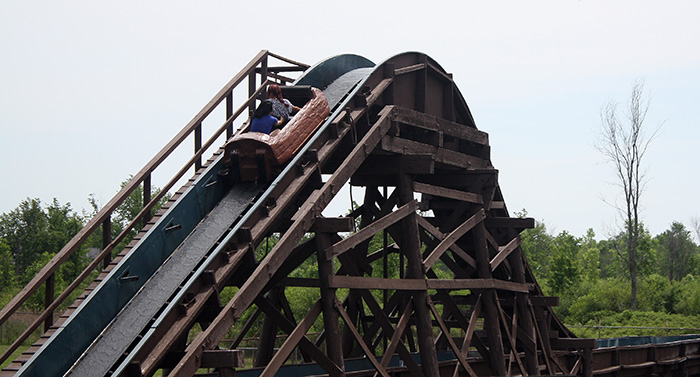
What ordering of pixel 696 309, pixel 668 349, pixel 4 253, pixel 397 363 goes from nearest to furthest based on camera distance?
pixel 397 363 → pixel 668 349 → pixel 696 309 → pixel 4 253

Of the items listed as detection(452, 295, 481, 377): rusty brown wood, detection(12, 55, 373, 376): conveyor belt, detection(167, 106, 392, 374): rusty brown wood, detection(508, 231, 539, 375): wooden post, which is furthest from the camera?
detection(508, 231, 539, 375): wooden post

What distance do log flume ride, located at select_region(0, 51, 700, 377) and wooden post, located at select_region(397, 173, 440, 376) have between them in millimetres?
21

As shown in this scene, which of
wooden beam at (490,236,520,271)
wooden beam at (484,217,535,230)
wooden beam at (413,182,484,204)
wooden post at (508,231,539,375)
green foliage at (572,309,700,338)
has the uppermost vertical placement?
wooden beam at (413,182,484,204)

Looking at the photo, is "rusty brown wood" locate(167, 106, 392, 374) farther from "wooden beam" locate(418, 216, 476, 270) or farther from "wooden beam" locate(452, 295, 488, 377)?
"wooden beam" locate(452, 295, 488, 377)

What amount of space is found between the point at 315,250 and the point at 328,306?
109 cm

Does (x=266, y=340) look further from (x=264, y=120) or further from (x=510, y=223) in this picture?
(x=510, y=223)

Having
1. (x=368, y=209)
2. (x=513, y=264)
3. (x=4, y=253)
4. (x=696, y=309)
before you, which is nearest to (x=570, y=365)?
(x=513, y=264)

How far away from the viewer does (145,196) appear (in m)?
9.62

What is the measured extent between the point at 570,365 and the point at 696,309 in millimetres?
23643

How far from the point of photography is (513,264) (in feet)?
50.0

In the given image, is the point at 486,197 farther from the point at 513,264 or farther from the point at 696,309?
the point at 696,309

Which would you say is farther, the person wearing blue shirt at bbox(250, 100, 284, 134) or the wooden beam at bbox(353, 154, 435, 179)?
the wooden beam at bbox(353, 154, 435, 179)

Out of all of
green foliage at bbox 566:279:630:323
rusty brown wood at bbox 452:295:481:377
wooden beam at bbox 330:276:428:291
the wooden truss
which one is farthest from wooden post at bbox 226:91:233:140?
green foliage at bbox 566:279:630:323

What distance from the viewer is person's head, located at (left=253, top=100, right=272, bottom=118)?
34.4 feet
